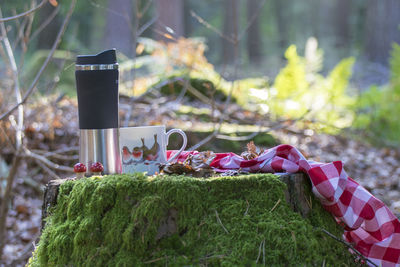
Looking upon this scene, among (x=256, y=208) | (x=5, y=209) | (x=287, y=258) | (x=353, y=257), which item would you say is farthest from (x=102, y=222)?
(x=5, y=209)

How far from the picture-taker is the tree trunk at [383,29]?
1466 centimetres

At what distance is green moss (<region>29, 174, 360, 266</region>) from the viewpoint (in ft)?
6.21

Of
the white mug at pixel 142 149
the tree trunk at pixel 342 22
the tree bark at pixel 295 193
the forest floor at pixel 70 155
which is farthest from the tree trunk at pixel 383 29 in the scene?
the white mug at pixel 142 149

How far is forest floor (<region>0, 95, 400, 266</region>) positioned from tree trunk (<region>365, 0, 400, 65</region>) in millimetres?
8927

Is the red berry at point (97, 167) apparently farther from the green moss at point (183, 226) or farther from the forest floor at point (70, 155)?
the forest floor at point (70, 155)

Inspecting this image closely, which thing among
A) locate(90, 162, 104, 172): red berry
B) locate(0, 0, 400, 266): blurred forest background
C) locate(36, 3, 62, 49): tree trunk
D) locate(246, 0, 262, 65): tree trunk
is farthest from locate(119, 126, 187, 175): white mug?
locate(246, 0, 262, 65): tree trunk

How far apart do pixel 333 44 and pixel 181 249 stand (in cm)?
2959

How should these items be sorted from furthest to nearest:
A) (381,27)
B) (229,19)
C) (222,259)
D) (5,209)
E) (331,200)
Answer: (229,19)
(381,27)
(5,209)
(331,200)
(222,259)

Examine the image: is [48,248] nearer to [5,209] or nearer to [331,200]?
[331,200]

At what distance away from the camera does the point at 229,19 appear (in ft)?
79.5

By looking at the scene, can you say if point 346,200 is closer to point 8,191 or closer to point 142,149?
point 142,149

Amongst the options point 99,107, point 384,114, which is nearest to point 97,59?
point 99,107

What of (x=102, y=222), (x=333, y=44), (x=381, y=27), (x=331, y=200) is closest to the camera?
(x=102, y=222)

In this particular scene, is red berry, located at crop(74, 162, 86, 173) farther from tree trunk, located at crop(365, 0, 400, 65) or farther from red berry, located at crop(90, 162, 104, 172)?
tree trunk, located at crop(365, 0, 400, 65)
